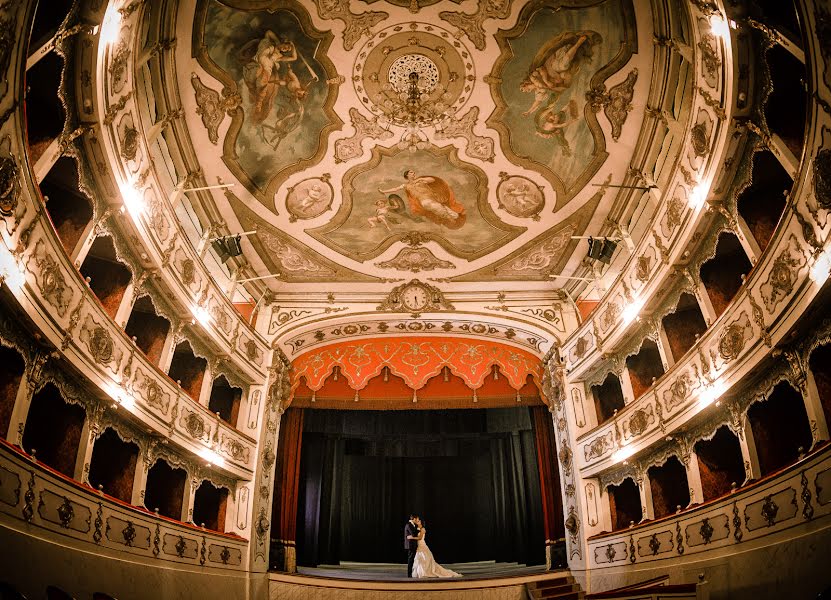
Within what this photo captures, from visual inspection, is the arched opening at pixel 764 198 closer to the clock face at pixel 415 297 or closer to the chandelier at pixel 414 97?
the chandelier at pixel 414 97

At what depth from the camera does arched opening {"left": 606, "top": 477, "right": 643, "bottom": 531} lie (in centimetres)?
1193

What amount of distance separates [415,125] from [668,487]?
28.2 feet

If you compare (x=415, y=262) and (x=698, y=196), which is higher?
(x=415, y=262)

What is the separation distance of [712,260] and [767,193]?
1.56m

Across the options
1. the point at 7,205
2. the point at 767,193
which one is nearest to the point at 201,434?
the point at 7,205

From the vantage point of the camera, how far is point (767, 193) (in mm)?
8445

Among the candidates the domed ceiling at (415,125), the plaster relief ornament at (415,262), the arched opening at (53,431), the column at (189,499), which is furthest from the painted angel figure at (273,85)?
the column at (189,499)

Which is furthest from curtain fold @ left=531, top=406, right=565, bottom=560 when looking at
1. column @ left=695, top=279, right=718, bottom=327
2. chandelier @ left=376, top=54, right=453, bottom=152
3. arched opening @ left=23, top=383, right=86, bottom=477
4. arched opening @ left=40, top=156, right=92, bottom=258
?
arched opening @ left=40, top=156, right=92, bottom=258

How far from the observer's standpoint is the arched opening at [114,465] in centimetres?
911

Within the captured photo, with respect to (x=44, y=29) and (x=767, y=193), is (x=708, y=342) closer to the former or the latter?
(x=767, y=193)

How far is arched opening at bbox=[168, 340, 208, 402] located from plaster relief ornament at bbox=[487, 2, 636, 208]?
7.75 m

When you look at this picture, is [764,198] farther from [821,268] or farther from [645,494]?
[645,494]

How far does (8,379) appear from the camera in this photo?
650 centimetres

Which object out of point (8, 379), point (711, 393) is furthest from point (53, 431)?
point (711, 393)
